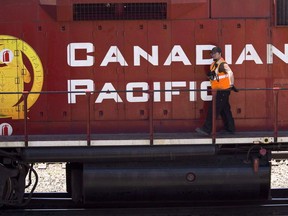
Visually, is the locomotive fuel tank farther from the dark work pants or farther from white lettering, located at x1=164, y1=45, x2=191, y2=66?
white lettering, located at x1=164, y1=45, x2=191, y2=66

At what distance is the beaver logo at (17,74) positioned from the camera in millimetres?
6742

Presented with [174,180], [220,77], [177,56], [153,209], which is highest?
[177,56]

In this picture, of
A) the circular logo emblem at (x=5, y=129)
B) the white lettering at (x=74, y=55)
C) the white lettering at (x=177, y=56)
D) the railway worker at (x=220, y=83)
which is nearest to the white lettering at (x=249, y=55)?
the railway worker at (x=220, y=83)

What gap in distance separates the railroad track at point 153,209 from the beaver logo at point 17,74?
1.42 m

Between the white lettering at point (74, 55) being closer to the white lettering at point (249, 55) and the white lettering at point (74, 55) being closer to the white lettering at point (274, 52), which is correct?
the white lettering at point (249, 55)

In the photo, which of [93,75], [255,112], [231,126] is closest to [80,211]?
[93,75]

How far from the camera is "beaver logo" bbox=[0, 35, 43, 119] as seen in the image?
6.74 metres

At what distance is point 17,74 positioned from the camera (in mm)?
6762

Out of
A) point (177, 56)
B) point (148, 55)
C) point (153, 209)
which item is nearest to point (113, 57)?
point (148, 55)

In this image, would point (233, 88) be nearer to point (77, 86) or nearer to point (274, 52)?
point (274, 52)

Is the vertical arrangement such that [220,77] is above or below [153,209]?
above

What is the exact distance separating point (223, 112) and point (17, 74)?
2903mm

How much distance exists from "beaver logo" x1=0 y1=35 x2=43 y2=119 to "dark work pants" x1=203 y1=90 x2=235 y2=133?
2383 millimetres

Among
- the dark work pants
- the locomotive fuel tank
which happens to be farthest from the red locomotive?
the locomotive fuel tank
